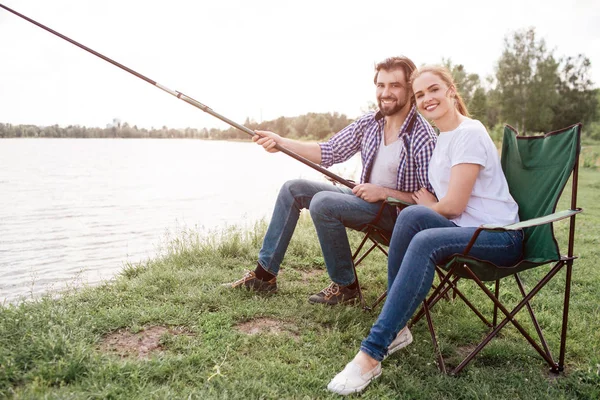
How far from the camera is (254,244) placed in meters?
4.22

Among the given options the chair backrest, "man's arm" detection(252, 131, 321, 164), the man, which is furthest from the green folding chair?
"man's arm" detection(252, 131, 321, 164)

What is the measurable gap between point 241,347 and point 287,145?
137 centimetres

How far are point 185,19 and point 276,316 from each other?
7942 mm

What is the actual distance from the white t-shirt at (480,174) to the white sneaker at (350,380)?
2.78 ft

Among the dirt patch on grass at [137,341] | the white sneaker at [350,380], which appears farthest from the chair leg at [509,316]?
the dirt patch on grass at [137,341]

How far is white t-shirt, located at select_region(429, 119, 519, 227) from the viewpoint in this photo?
7.09ft

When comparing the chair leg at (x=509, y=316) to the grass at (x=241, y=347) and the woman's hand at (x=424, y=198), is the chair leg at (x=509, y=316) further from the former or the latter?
the woman's hand at (x=424, y=198)

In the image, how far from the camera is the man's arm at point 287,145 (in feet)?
9.59

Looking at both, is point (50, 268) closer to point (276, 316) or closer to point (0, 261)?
point (0, 261)

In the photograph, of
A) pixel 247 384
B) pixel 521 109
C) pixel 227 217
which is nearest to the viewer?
pixel 247 384

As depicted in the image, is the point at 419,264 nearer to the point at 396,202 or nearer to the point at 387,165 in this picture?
the point at 396,202

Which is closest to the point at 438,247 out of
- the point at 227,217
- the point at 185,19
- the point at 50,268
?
the point at 50,268

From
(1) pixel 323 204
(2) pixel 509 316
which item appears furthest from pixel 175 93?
(2) pixel 509 316

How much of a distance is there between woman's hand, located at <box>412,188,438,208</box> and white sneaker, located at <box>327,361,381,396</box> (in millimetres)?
976
